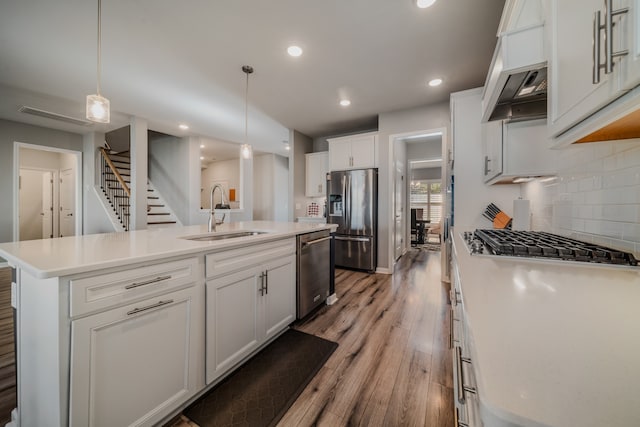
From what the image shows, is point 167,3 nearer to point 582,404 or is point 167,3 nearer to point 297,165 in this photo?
point 582,404

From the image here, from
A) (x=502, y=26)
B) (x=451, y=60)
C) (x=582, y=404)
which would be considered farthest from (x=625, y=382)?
(x=451, y=60)

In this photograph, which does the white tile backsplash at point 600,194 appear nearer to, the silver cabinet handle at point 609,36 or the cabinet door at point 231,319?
the silver cabinet handle at point 609,36

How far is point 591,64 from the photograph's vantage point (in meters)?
0.65

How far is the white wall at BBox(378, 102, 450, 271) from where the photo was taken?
358 cm

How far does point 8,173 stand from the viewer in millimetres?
4129

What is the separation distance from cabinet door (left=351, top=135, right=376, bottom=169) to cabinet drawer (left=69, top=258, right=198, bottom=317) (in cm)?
323

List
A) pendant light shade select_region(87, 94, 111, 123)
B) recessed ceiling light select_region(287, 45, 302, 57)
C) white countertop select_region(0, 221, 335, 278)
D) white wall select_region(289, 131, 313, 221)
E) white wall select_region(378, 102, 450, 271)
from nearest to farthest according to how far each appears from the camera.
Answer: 1. white countertop select_region(0, 221, 335, 278)
2. pendant light shade select_region(87, 94, 111, 123)
3. recessed ceiling light select_region(287, 45, 302, 57)
4. white wall select_region(378, 102, 450, 271)
5. white wall select_region(289, 131, 313, 221)

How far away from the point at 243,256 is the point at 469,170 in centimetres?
252

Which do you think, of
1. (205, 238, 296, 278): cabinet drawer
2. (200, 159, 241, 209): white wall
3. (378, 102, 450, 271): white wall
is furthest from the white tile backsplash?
(200, 159, 241, 209): white wall

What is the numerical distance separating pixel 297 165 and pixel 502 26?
362cm

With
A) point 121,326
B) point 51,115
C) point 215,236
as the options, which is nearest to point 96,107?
point 215,236

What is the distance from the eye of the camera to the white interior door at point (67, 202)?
5371mm

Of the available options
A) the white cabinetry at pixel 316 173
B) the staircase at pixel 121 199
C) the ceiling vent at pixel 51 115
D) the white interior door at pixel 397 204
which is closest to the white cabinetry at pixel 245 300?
the white interior door at pixel 397 204

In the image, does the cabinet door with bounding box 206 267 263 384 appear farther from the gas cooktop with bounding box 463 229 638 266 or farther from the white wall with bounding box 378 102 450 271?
the white wall with bounding box 378 102 450 271
